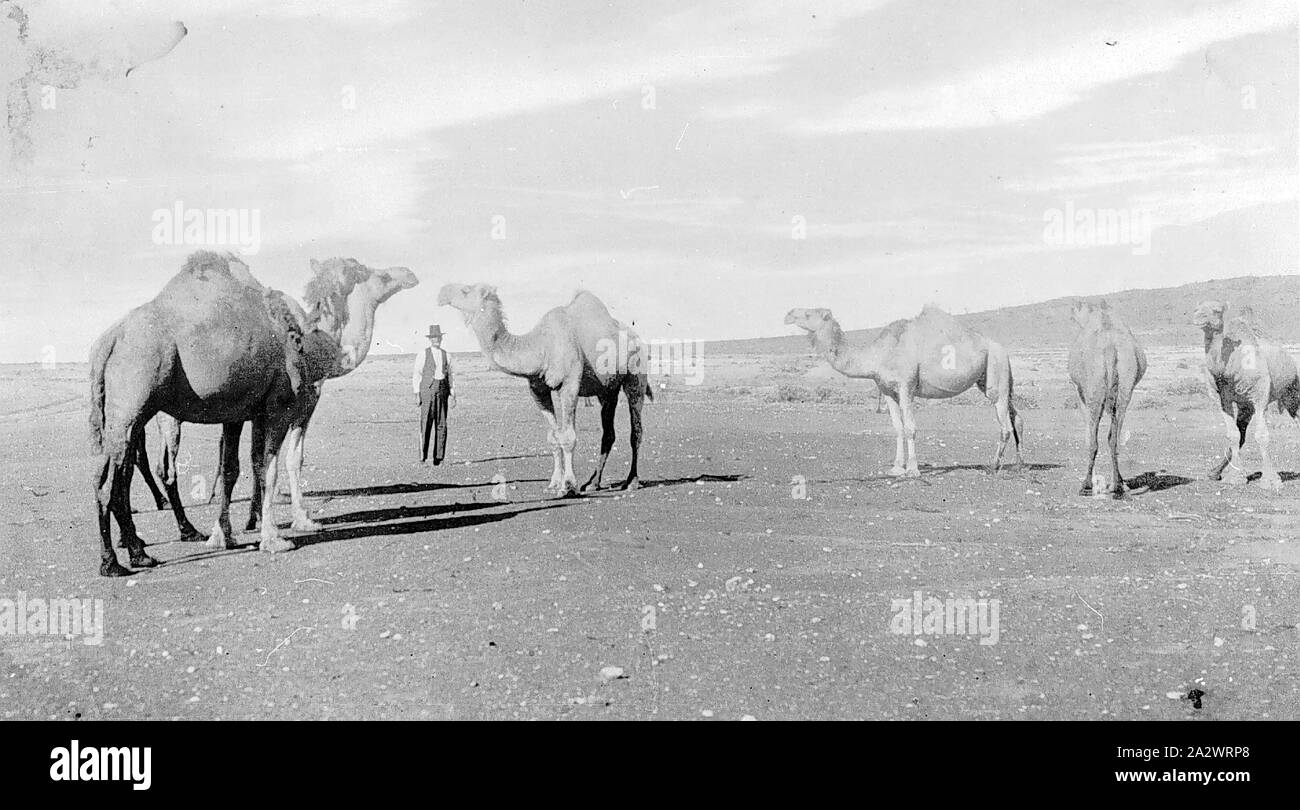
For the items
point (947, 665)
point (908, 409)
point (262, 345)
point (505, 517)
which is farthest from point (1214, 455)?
point (262, 345)

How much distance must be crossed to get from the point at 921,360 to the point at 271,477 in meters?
9.58

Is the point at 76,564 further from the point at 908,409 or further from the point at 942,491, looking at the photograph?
the point at 908,409

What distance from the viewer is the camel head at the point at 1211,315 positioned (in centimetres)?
1459

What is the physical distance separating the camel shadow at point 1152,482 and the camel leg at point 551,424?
6922 mm

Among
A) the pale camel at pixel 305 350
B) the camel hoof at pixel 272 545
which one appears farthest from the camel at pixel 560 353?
the camel hoof at pixel 272 545

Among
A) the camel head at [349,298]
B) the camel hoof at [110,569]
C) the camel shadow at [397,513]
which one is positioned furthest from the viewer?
the camel shadow at [397,513]

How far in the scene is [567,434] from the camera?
13.7m

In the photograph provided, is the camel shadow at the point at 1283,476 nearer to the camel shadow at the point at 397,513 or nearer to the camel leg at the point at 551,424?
the camel leg at the point at 551,424

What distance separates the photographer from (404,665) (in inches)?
273

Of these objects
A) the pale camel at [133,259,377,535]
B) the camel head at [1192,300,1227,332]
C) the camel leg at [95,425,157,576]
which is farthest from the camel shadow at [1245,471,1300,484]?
the camel leg at [95,425,157,576]

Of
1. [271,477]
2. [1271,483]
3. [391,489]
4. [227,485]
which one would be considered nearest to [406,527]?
[271,477]

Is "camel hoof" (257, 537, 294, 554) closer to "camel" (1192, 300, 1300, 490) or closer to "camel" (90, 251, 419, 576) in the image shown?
"camel" (90, 251, 419, 576)

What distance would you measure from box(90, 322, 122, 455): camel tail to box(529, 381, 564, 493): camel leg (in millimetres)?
5526

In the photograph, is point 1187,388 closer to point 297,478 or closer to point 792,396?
point 792,396
